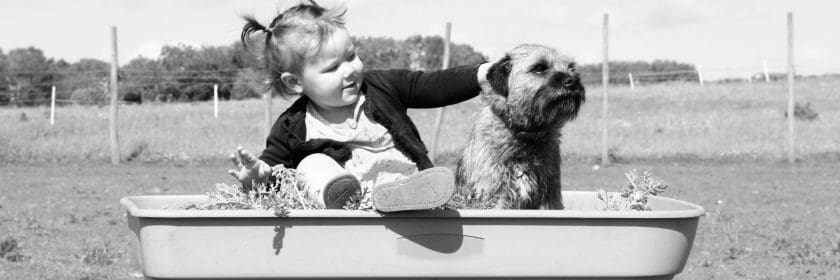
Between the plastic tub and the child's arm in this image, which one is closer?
the plastic tub

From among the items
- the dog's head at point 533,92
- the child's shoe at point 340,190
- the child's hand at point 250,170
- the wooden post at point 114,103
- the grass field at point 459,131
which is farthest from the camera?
the grass field at point 459,131

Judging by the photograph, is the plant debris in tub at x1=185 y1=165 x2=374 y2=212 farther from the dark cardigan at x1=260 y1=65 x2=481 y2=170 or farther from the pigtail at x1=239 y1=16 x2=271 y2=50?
the pigtail at x1=239 y1=16 x2=271 y2=50

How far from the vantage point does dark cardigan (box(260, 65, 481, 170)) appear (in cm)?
327

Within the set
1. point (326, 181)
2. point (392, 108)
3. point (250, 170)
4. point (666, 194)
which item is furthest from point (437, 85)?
point (666, 194)

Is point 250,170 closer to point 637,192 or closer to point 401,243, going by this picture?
point 401,243

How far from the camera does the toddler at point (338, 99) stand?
3121 millimetres

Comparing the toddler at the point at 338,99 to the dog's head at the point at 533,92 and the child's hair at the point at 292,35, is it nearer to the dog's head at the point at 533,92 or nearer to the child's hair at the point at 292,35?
the child's hair at the point at 292,35

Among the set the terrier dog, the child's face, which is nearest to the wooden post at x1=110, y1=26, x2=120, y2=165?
the terrier dog

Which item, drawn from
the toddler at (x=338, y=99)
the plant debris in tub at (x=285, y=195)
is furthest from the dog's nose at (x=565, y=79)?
the plant debris in tub at (x=285, y=195)

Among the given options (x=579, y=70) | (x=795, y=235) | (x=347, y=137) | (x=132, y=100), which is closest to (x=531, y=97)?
(x=579, y=70)

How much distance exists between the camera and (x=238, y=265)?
2.52m

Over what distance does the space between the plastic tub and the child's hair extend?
833mm

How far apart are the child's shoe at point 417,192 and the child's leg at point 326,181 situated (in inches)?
10.3

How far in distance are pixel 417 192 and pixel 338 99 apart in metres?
0.89
